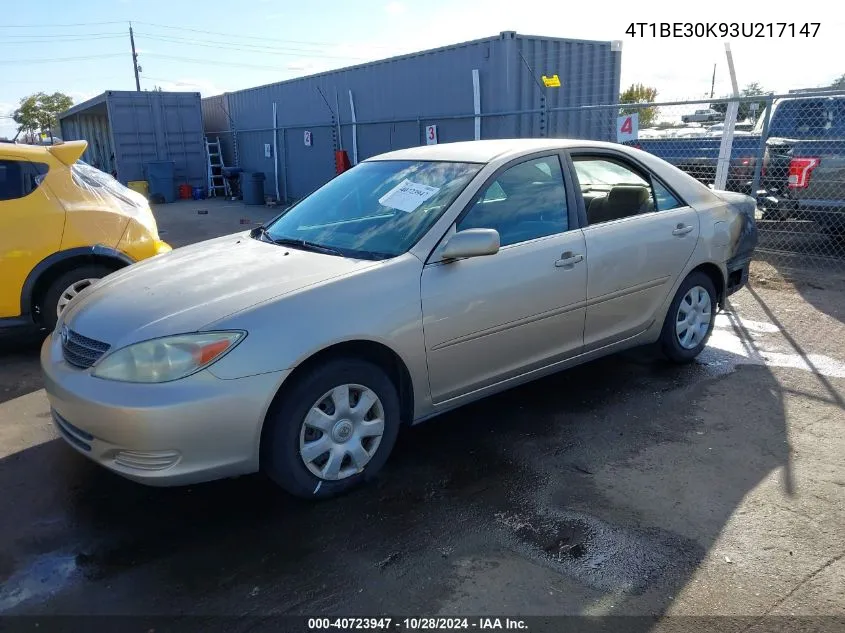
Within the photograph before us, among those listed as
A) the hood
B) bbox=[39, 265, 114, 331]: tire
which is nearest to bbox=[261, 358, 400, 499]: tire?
the hood

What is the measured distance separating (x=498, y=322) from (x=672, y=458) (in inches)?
47.0

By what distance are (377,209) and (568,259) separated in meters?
1.14

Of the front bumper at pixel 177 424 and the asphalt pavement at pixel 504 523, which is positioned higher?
the front bumper at pixel 177 424

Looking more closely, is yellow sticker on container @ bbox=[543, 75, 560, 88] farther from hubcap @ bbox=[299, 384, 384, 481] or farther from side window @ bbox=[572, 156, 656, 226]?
hubcap @ bbox=[299, 384, 384, 481]

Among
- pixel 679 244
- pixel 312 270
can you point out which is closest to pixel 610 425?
pixel 679 244

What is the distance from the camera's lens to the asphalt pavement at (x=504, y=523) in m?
2.57

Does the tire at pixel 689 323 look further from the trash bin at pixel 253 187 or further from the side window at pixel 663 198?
the trash bin at pixel 253 187

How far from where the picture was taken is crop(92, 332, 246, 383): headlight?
111 inches

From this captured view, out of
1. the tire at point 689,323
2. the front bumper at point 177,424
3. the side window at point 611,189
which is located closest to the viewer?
the front bumper at point 177,424

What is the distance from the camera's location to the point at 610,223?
4.18m

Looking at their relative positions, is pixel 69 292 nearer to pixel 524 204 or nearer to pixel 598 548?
pixel 524 204

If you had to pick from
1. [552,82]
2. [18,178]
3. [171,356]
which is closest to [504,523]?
[171,356]

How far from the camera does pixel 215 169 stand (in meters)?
22.8

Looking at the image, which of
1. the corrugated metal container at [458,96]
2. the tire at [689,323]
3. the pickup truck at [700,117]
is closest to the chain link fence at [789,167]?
the corrugated metal container at [458,96]
